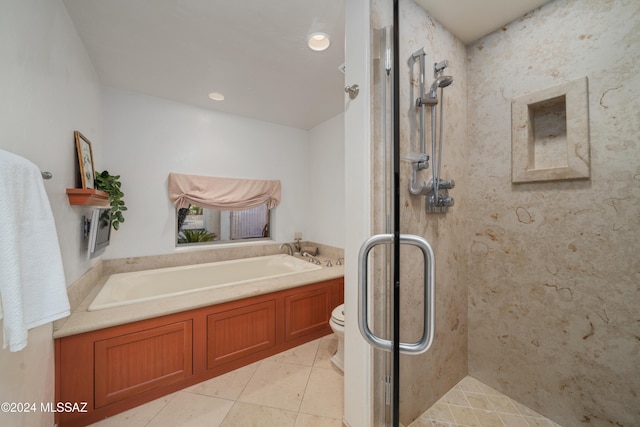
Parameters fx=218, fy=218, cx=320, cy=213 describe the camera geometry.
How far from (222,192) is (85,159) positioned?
1300mm

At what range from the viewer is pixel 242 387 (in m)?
1.61

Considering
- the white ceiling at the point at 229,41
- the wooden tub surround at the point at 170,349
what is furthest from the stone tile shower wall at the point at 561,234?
the wooden tub surround at the point at 170,349

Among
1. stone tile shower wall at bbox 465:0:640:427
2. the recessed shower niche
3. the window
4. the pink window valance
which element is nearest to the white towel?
the pink window valance

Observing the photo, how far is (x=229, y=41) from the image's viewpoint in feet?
5.42

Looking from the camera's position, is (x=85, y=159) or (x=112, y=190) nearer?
(x=85, y=159)

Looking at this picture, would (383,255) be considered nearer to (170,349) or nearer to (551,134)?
(551,134)

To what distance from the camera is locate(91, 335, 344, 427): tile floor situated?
1.34 meters

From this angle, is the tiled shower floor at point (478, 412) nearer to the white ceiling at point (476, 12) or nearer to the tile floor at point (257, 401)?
the tile floor at point (257, 401)

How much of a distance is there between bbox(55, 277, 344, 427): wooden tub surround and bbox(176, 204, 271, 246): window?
57.3 inches

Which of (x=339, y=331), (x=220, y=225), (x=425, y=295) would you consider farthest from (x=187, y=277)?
(x=425, y=295)

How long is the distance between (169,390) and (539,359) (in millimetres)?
2416

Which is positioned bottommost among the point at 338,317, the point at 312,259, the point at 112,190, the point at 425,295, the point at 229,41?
the point at 338,317

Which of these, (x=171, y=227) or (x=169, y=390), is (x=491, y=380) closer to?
(x=169, y=390)

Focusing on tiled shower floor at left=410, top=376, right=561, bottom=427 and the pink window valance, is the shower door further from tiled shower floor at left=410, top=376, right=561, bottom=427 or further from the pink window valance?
the pink window valance
